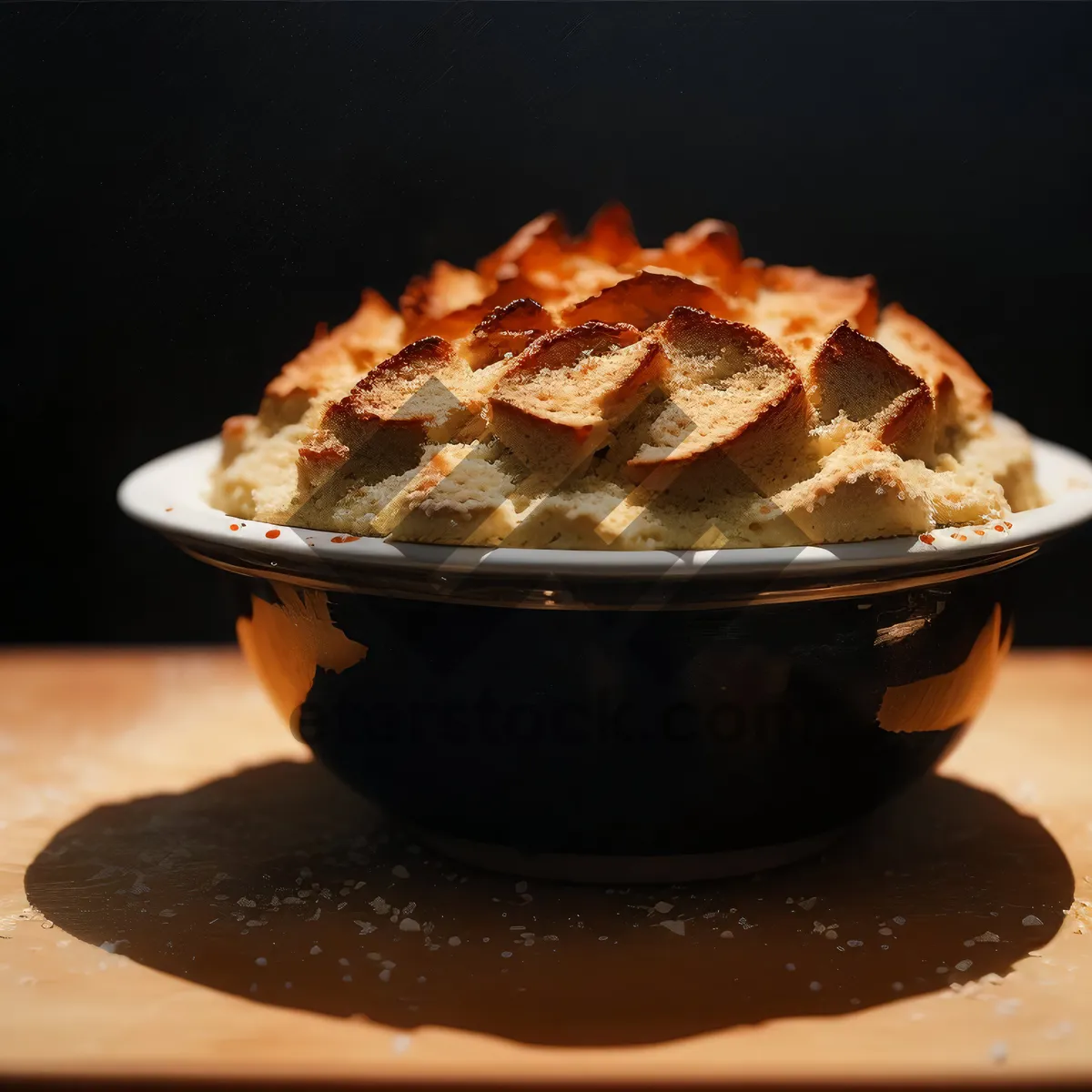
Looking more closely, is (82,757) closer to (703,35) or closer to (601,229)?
(601,229)

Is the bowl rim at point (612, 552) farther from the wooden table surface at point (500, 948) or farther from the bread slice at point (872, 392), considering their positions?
the wooden table surface at point (500, 948)

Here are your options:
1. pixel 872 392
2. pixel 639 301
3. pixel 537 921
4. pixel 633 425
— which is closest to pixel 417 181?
pixel 639 301

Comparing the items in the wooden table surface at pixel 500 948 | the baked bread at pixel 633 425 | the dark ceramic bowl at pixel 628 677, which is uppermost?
the baked bread at pixel 633 425

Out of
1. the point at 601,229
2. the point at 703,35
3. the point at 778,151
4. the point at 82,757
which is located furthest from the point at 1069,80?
the point at 82,757

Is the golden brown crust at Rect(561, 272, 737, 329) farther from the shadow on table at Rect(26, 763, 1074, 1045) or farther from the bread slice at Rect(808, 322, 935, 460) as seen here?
the shadow on table at Rect(26, 763, 1074, 1045)

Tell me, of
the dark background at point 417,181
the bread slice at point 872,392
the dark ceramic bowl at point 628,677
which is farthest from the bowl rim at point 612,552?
the dark background at point 417,181

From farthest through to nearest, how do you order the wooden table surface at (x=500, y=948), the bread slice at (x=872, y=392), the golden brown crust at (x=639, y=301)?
the golden brown crust at (x=639, y=301), the bread slice at (x=872, y=392), the wooden table surface at (x=500, y=948)

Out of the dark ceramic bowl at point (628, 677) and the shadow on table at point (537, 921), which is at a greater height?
the dark ceramic bowl at point (628, 677)
